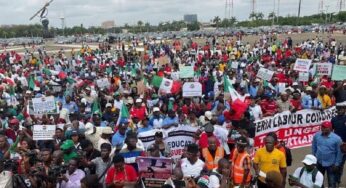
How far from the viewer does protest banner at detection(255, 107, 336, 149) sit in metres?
10.7

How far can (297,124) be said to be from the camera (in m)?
11.0

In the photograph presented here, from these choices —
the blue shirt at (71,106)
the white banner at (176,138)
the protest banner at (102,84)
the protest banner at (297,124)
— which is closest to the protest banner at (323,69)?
the protest banner at (297,124)

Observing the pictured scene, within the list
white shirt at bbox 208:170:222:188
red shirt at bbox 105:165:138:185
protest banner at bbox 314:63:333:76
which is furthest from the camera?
protest banner at bbox 314:63:333:76

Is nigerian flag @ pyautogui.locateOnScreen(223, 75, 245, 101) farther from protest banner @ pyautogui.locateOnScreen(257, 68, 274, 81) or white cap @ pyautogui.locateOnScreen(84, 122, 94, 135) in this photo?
white cap @ pyautogui.locateOnScreen(84, 122, 94, 135)

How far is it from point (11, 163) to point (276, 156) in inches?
148

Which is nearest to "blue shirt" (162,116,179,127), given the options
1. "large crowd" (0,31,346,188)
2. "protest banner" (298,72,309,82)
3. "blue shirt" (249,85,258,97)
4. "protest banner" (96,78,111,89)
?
"large crowd" (0,31,346,188)

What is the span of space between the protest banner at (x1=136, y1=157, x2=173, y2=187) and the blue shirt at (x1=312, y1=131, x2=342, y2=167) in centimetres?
275

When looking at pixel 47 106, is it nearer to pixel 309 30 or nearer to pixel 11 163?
pixel 11 163

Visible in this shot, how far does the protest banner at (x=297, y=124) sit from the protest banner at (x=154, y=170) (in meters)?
4.27

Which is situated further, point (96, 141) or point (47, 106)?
point (47, 106)

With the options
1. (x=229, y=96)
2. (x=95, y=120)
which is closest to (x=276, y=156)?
(x=95, y=120)

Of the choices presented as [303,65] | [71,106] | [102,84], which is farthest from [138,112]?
[303,65]

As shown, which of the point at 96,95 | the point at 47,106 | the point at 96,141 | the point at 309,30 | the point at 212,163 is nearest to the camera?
the point at 212,163

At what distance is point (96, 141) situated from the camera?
927 cm
